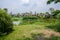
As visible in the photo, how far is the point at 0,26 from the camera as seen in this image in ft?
45.1

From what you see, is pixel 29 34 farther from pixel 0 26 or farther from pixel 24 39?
pixel 0 26

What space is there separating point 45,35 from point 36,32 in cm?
97

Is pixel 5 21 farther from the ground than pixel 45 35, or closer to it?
farther from the ground

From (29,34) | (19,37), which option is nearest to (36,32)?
(29,34)

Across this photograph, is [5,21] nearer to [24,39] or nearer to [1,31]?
[1,31]

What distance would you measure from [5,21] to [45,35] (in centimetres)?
309

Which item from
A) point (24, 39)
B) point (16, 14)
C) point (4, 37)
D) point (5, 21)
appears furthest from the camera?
point (16, 14)

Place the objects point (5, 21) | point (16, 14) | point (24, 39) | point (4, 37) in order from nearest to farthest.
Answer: point (24, 39) → point (4, 37) → point (5, 21) → point (16, 14)

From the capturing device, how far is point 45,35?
13156 millimetres

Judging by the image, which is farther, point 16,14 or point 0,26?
point 16,14

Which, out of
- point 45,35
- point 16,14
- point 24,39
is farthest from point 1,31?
point 16,14

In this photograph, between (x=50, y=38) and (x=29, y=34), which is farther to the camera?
(x=29, y=34)

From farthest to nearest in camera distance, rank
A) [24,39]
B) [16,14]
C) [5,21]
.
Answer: [16,14] < [5,21] < [24,39]

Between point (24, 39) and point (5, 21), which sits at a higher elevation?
point (5, 21)
